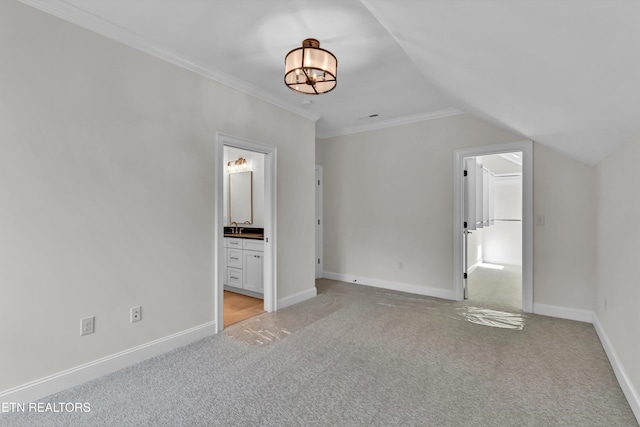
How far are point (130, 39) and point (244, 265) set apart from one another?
3.04 m

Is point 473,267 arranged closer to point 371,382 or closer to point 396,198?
point 396,198

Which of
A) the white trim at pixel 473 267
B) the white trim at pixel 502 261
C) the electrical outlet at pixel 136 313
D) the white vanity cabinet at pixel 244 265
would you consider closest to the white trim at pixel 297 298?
the white vanity cabinet at pixel 244 265

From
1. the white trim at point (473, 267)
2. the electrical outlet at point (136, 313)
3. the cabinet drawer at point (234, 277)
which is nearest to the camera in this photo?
the electrical outlet at point (136, 313)

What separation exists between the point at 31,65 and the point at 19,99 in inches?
9.9

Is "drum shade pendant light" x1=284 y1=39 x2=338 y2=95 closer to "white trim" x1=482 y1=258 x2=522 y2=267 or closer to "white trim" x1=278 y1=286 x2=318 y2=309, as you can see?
"white trim" x1=278 y1=286 x2=318 y2=309

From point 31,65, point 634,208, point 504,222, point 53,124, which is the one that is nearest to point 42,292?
point 53,124

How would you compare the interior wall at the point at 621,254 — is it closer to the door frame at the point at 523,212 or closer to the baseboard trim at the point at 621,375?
the baseboard trim at the point at 621,375

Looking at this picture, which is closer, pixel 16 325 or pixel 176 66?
pixel 16 325

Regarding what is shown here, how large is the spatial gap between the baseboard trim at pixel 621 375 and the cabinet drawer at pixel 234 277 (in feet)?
13.5

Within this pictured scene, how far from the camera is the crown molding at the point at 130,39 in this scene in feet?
7.09

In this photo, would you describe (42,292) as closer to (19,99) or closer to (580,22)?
(19,99)

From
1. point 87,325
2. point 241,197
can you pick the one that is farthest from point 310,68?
point 241,197

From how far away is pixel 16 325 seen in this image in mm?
2025

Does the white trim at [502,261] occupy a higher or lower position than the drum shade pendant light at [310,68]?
lower
